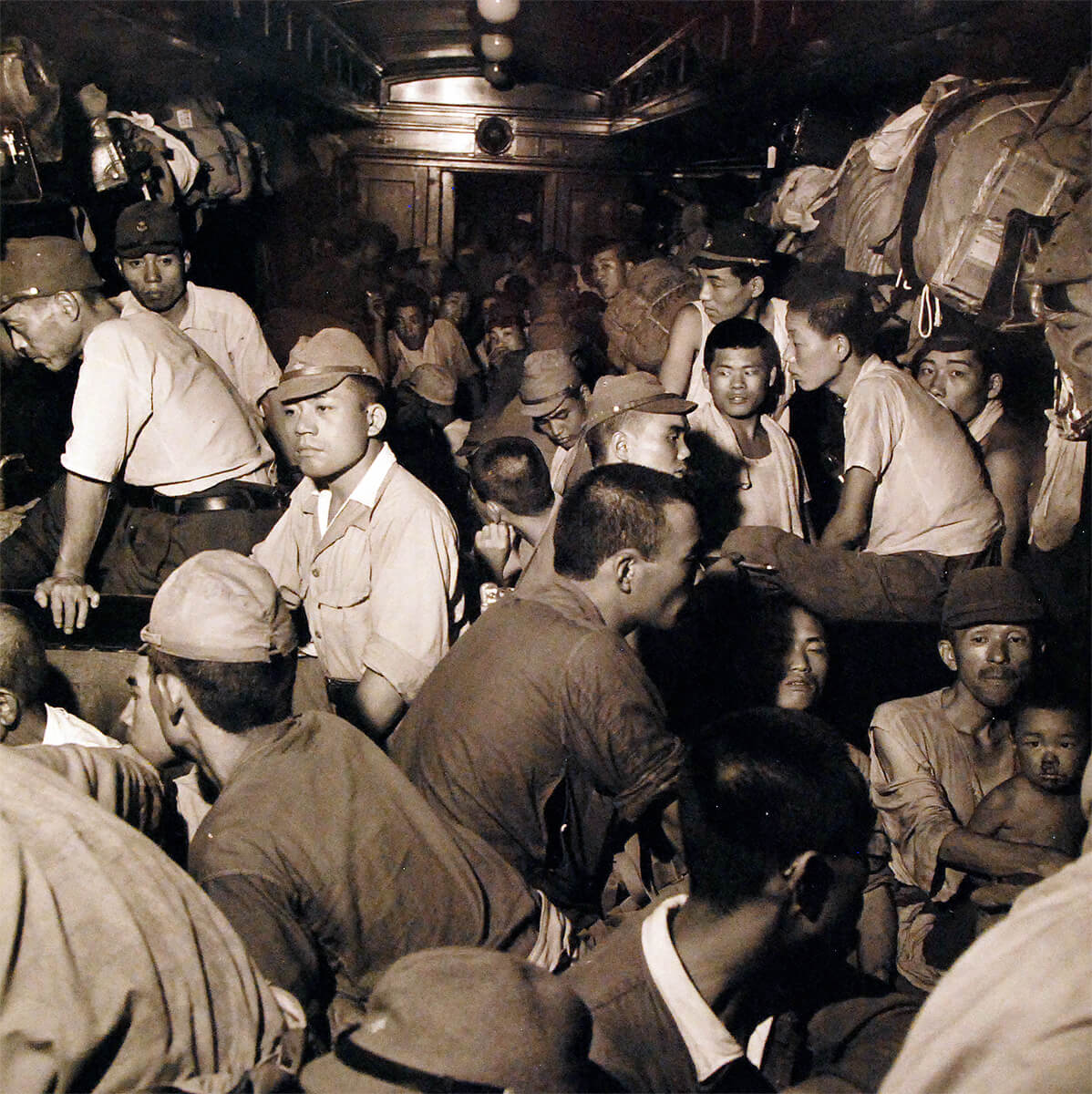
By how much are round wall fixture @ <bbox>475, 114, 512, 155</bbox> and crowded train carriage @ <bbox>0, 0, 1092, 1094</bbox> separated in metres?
1.95

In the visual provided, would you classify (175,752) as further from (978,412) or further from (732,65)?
(732,65)

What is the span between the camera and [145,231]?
11.5 feet

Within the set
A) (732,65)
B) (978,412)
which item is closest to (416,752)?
(978,412)

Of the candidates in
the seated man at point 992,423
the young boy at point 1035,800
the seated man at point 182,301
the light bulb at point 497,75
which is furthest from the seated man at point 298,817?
the light bulb at point 497,75

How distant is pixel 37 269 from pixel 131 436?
21.5 inches

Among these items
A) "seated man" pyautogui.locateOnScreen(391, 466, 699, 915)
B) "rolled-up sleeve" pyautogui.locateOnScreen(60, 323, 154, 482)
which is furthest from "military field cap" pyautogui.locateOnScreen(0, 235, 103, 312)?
"seated man" pyautogui.locateOnScreen(391, 466, 699, 915)

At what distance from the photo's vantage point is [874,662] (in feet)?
9.50

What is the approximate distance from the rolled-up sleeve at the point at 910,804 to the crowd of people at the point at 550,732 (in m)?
0.01

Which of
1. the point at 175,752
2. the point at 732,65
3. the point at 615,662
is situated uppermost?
the point at 732,65

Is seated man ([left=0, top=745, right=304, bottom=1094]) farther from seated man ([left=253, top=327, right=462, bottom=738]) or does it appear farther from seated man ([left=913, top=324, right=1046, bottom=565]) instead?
seated man ([left=913, top=324, right=1046, bottom=565])

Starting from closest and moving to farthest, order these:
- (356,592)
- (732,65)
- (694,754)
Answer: (694,754)
(356,592)
(732,65)

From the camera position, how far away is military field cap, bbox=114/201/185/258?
351cm

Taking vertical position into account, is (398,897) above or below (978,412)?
below

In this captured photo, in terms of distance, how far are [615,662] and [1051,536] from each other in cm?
167
